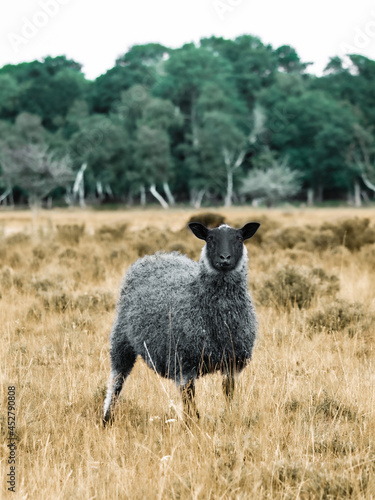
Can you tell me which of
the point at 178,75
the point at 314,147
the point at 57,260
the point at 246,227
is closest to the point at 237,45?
the point at 178,75

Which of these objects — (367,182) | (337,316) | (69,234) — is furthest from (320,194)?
(337,316)

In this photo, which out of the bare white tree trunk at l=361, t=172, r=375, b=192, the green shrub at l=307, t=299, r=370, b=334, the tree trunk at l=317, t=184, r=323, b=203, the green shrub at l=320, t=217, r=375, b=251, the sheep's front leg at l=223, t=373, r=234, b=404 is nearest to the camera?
the sheep's front leg at l=223, t=373, r=234, b=404

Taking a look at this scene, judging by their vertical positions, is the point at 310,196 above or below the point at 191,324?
above

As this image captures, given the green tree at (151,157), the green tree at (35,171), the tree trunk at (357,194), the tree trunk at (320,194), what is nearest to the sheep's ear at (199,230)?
the green tree at (35,171)

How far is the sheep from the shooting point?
3.34 metres

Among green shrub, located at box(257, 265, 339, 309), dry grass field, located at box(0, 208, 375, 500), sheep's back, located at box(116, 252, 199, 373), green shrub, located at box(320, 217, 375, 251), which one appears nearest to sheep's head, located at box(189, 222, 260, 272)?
sheep's back, located at box(116, 252, 199, 373)

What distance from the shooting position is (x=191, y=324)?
3.42 metres

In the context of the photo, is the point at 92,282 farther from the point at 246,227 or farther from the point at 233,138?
the point at 233,138

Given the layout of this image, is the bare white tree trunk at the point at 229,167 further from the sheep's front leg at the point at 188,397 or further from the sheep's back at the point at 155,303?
the sheep's front leg at the point at 188,397

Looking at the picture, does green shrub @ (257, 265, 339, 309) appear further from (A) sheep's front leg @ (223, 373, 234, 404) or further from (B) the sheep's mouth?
(B) the sheep's mouth

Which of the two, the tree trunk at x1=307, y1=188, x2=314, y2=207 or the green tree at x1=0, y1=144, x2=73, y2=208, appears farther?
the tree trunk at x1=307, y1=188, x2=314, y2=207

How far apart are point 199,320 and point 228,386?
0.54 meters

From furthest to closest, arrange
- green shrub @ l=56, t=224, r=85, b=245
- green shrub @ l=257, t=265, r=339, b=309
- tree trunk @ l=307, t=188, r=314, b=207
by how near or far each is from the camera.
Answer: tree trunk @ l=307, t=188, r=314, b=207
green shrub @ l=56, t=224, r=85, b=245
green shrub @ l=257, t=265, r=339, b=309

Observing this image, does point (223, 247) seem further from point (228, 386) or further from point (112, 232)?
point (112, 232)
